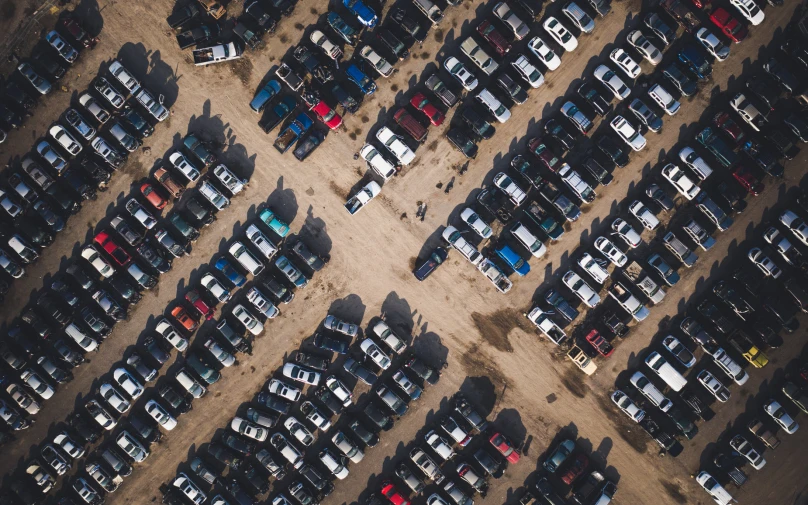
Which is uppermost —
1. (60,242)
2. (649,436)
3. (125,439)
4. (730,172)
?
(730,172)

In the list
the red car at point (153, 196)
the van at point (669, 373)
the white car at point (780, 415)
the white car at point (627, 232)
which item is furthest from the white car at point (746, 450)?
the red car at point (153, 196)

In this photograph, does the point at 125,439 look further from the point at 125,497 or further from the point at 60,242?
the point at 60,242

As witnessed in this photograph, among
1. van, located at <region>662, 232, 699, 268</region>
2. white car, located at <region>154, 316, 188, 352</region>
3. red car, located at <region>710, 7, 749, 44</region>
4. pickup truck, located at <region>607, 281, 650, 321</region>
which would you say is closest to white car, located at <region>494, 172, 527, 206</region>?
pickup truck, located at <region>607, 281, 650, 321</region>

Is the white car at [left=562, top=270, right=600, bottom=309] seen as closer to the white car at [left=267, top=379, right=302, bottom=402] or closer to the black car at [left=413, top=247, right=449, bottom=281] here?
the black car at [left=413, top=247, right=449, bottom=281]

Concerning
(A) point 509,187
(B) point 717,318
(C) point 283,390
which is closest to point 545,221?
(A) point 509,187

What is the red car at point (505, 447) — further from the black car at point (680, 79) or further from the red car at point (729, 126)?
the black car at point (680, 79)

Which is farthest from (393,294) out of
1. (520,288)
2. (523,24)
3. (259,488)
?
(523,24)

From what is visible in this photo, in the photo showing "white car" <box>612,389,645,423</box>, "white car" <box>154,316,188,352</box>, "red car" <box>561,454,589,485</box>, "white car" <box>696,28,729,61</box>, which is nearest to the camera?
"white car" <box>696,28,729,61</box>
